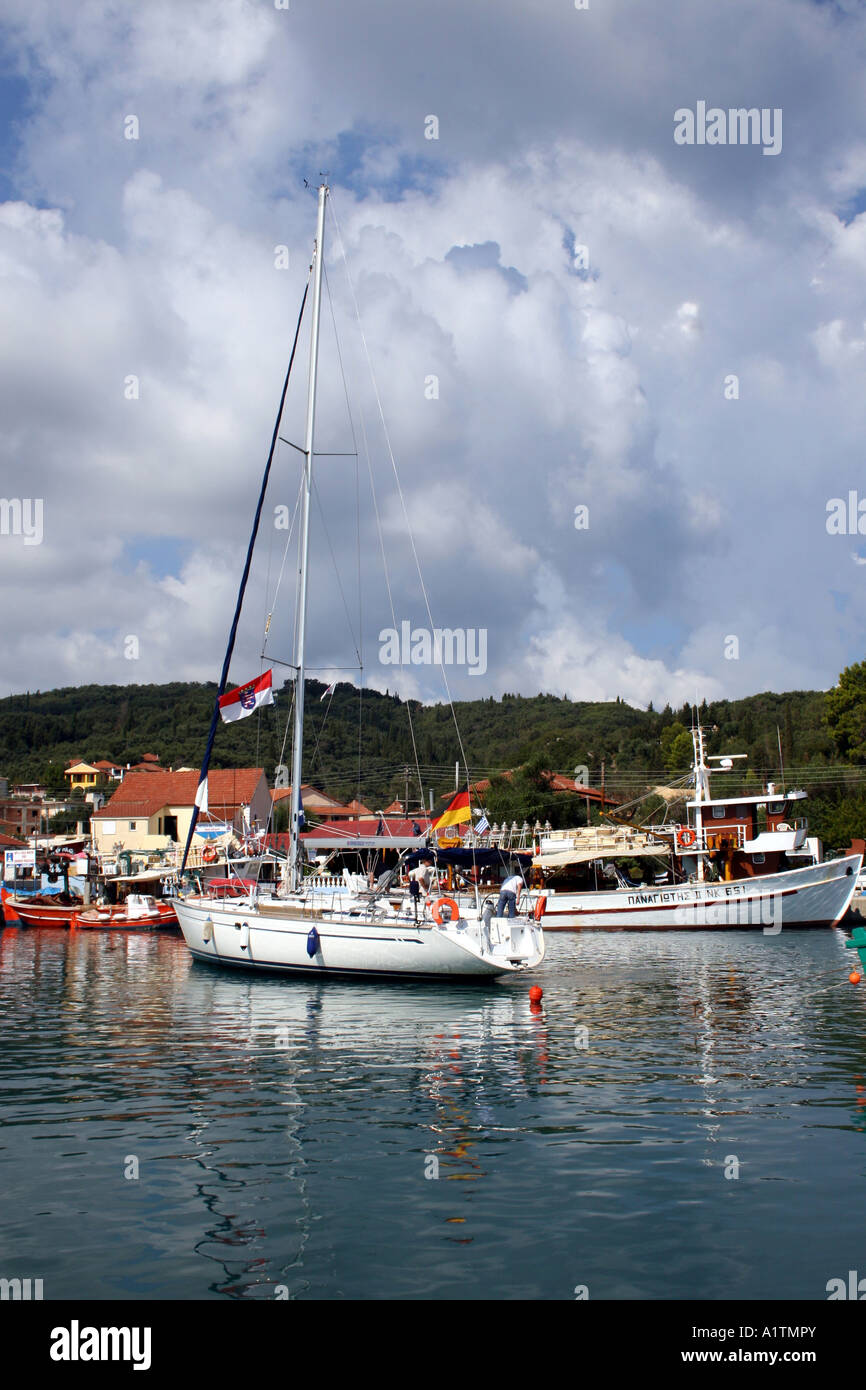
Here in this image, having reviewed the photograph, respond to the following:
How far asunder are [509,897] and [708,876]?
27756 millimetres

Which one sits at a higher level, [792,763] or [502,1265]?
[792,763]

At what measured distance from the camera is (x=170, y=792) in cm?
9344

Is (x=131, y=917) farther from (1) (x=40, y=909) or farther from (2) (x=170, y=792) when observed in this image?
(2) (x=170, y=792)

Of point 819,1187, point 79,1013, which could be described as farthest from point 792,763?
point 819,1187

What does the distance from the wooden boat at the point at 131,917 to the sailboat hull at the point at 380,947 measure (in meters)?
26.8

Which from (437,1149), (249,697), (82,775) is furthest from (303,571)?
(82,775)

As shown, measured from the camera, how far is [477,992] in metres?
24.9

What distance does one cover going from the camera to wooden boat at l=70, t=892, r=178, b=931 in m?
53.4

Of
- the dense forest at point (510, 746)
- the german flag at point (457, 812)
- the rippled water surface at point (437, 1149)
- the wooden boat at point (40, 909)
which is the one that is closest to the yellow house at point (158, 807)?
the dense forest at point (510, 746)

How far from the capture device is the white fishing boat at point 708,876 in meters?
45.7
